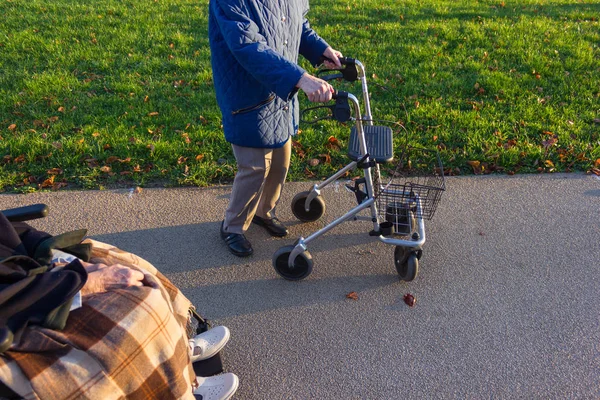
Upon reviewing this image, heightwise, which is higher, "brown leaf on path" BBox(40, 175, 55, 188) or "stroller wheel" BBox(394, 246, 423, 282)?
"brown leaf on path" BBox(40, 175, 55, 188)

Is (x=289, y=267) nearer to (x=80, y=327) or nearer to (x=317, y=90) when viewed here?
(x=317, y=90)

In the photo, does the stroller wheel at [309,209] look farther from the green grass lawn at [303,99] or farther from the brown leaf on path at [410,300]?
the brown leaf on path at [410,300]

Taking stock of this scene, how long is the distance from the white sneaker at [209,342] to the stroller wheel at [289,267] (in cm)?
67

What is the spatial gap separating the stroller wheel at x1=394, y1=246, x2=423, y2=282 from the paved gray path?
3.4 inches

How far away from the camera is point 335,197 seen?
14.0 ft

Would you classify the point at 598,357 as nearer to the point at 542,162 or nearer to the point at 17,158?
the point at 542,162

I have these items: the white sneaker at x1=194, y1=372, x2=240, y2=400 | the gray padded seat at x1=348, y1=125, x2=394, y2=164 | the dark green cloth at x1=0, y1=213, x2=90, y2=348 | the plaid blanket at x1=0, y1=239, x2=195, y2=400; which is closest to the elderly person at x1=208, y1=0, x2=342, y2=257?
the gray padded seat at x1=348, y1=125, x2=394, y2=164

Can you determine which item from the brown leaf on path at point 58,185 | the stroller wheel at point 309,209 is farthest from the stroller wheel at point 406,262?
the brown leaf on path at point 58,185

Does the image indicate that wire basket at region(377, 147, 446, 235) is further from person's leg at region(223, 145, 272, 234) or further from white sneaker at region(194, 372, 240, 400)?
white sneaker at region(194, 372, 240, 400)

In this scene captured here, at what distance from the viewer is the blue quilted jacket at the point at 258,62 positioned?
273 centimetres

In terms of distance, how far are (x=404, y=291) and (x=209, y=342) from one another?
1291 mm

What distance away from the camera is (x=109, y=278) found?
6.70 ft

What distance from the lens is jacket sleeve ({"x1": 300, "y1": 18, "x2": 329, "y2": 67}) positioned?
3.40 m

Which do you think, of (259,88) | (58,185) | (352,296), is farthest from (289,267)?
(58,185)
